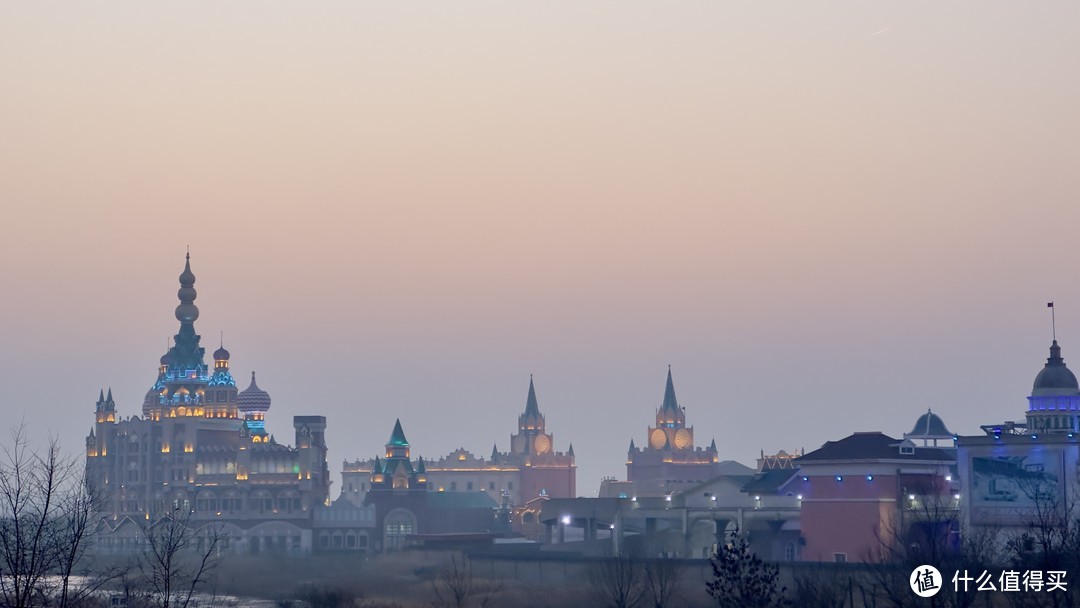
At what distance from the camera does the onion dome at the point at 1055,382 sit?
96125 millimetres

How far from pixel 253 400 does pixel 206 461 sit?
18.0m

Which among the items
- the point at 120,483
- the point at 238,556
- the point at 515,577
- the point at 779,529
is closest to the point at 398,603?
the point at 515,577

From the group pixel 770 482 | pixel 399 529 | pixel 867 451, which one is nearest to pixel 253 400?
pixel 399 529

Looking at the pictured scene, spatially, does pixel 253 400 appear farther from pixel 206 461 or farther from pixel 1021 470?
pixel 1021 470

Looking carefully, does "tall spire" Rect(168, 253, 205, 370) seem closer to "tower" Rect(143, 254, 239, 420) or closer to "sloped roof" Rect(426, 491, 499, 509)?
"tower" Rect(143, 254, 239, 420)

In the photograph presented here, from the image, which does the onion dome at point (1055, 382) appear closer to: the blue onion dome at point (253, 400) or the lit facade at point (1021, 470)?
the lit facade at point (1021, 470)

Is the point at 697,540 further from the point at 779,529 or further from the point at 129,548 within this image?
the point at 129,548

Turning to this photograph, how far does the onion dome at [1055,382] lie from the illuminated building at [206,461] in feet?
293

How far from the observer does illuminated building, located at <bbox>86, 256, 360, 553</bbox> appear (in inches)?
6703

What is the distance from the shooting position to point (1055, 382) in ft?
317

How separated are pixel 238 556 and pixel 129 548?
2104 centimetres

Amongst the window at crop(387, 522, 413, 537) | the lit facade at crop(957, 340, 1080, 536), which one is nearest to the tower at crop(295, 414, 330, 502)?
the window at crop(387, 522, 413, 537)

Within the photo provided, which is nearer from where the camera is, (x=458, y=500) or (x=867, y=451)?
(x=867, y=451)

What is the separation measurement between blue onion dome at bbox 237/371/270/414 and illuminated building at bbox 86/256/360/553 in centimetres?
13
